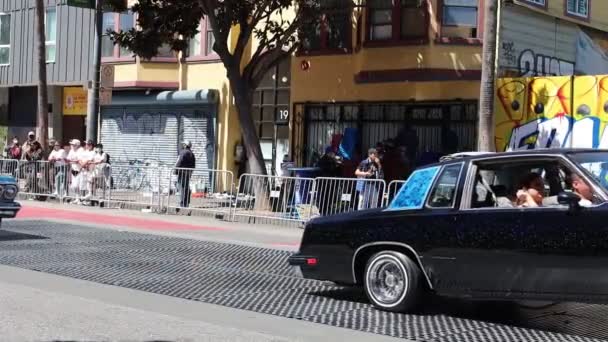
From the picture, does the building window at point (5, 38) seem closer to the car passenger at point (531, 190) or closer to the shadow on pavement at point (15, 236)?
the shadow on pavement at point (15, 236)

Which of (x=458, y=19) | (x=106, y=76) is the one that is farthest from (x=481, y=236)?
(x=106, y=76)

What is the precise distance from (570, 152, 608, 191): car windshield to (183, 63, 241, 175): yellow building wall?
18.0 meters

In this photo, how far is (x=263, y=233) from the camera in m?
16.3

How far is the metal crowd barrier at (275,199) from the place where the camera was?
1723 centimetres

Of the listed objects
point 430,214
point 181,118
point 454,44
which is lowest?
→ point 430,214

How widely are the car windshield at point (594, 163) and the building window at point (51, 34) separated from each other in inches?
997

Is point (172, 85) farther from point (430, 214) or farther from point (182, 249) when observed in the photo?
point (430, 214)

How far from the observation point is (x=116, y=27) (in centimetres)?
2755

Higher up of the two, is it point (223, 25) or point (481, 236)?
point (223, 25)

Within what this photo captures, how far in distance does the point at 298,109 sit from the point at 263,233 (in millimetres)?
7690

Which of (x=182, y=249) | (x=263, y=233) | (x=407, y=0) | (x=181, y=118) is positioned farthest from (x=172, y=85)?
(x=182, y=249)

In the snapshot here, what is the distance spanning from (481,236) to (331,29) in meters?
14.9

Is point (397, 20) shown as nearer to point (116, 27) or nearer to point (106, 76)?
point (106, 76)

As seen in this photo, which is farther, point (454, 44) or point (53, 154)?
point (53, 154)
